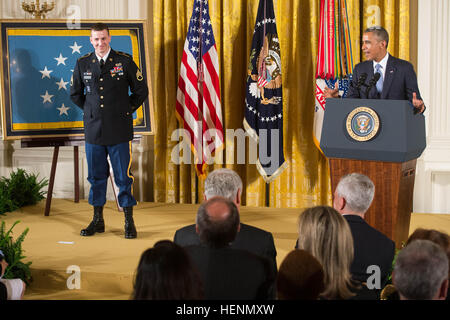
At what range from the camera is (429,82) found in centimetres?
550

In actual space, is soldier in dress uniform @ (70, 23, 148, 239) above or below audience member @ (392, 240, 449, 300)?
above

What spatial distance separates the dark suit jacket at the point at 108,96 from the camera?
4.48m

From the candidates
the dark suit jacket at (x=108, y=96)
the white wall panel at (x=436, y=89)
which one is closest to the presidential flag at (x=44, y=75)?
the dark suit jacket at (x=108, y=96)

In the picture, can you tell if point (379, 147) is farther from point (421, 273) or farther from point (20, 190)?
point (20, 190)

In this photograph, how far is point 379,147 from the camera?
12.1 ft

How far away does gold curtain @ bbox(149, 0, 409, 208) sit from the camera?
5.85 metres

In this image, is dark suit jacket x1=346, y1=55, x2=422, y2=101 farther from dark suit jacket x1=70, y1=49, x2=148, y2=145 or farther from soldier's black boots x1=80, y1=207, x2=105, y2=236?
soldier's black boots x1=80, y1=207, x2=105, y2=236

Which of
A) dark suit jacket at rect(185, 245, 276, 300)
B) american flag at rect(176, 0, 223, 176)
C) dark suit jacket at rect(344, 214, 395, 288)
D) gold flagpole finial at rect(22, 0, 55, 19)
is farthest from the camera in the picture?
gold flagpole finial at rect(22, 0, 55, 19)

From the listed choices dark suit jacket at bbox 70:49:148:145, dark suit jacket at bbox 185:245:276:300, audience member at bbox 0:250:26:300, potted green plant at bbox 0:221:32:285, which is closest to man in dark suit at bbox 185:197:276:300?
dark suit jacket at bbox 185:245:276:300

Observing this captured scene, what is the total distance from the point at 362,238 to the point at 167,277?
112 cm

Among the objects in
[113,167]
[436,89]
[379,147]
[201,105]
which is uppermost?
[436,89]

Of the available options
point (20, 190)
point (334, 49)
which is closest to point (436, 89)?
point (334, 49)

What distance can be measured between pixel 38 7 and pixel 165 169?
2.10 meters

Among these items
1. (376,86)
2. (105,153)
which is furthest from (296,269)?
(105,153)
